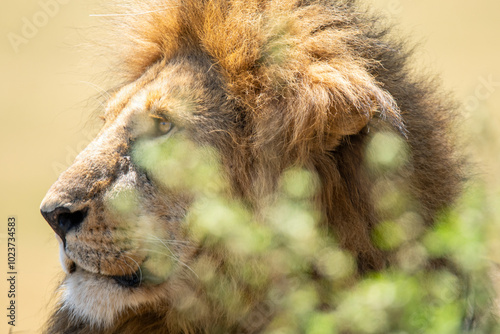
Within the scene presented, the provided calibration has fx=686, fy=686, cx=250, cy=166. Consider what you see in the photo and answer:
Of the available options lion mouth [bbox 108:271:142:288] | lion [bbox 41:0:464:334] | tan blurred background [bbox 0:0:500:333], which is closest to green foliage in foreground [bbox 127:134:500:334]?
lion [bbox 41:0:464:334]

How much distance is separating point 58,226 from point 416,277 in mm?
1336

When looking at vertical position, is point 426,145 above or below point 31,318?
above

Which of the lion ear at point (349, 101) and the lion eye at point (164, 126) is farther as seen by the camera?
the lion eye at point (164, 126)

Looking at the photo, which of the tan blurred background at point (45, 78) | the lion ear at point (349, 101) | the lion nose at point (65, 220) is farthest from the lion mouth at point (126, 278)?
the tan blurred background at point (45, 78)

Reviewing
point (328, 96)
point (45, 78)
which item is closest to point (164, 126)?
point (328, 96)

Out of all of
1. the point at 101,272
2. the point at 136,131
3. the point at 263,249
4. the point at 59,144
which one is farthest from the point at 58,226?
the point at 59,144

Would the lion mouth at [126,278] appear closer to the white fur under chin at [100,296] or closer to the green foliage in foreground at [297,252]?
the white fur under chin at [100,296]

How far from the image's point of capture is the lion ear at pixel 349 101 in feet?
8.09

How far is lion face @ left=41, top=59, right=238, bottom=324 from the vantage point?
8.44ft

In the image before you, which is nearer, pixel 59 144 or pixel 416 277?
pixel 416 277

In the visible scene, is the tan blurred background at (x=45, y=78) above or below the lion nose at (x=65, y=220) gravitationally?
below

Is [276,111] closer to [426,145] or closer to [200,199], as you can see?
[200,199]

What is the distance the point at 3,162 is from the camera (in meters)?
7.96

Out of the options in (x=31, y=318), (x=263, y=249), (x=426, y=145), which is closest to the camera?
(x=263, y=249)
